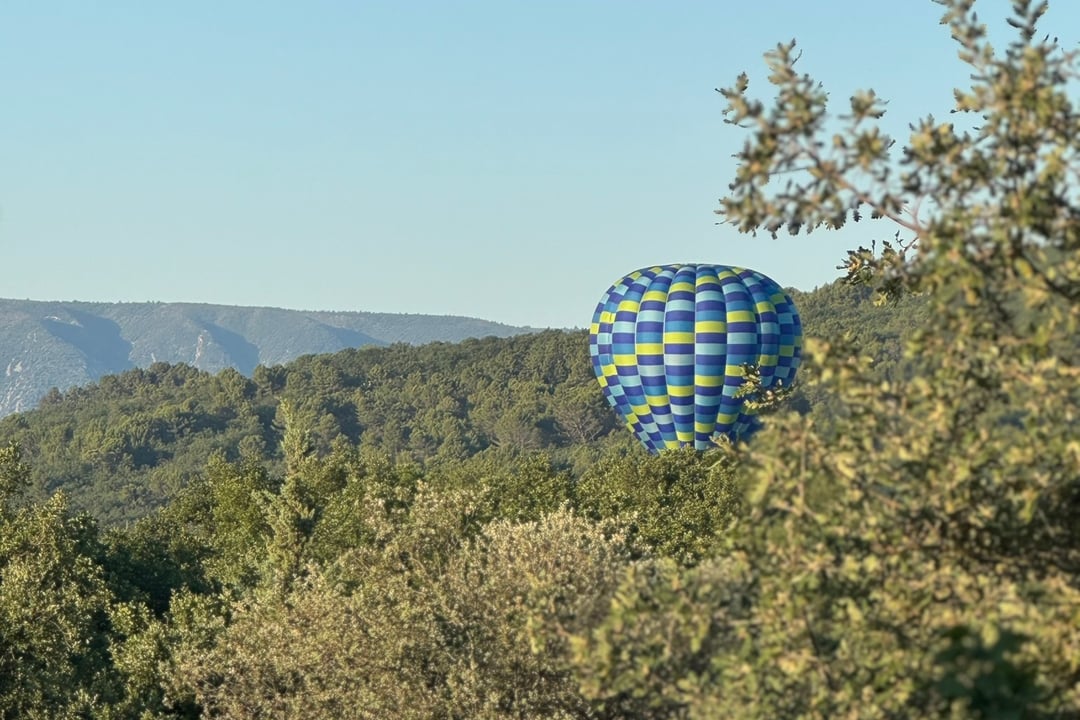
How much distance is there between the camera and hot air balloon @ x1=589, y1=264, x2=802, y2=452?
256ft

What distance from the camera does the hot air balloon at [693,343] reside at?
77938mm

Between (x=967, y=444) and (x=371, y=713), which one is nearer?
(x=967, y=444)

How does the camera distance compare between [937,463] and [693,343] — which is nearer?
[937,463]

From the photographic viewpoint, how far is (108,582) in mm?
52281

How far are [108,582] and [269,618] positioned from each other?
70.9ft

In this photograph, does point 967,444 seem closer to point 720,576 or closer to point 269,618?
point 720,576

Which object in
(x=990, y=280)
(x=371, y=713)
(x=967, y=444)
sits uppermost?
(x=990, y=280)

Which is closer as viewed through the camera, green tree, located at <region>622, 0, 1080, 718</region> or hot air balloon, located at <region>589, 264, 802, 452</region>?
green tree, located at <region>622, 0, 1080, 718</region>

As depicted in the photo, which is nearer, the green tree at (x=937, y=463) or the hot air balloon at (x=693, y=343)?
the green tree at (x=937, y=463)

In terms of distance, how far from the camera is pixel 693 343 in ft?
256

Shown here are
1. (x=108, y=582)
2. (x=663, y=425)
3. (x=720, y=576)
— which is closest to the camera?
(x=720, y=576)

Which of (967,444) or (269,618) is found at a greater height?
(967,444)

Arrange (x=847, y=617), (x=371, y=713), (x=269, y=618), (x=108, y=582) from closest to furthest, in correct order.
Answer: (x=847, y=617) < (x=371, y=713) < (x=269, y=618) < (x=108, y=582)

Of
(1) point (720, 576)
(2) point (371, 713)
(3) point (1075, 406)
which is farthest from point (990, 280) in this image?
(2) point (371, 713)
